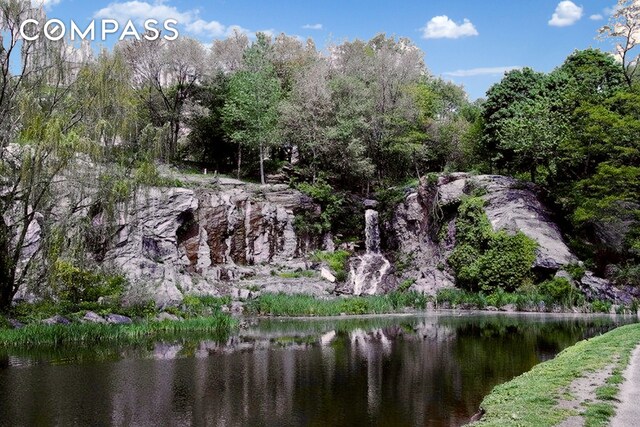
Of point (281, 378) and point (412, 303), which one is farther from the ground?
point (281, 378)

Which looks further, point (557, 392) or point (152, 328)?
point (152, 328)

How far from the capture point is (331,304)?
2909 cm

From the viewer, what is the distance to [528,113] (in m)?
35.9

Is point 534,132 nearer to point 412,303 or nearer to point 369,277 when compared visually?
point 412,303

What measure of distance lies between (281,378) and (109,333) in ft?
28.8

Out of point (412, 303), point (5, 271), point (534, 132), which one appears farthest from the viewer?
point (534, 132)

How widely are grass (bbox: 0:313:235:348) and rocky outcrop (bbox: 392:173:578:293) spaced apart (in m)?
16.3

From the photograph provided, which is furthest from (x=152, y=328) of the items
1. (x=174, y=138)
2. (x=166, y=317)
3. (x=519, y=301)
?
(x=174, y=138)

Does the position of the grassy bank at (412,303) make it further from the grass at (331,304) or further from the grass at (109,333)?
the grass at (109,333)

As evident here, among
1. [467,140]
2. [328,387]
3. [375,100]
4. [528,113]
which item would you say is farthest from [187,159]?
[328,387]

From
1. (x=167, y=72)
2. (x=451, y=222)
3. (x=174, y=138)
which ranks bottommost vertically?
(x=451, y=222)

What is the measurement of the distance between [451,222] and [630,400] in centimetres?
2883

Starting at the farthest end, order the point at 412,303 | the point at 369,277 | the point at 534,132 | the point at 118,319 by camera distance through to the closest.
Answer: the point at 369,277 → the point at 534,132 → the point at 412,303 → the point at 118,319

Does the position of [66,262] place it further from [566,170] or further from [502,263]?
[566,170]
